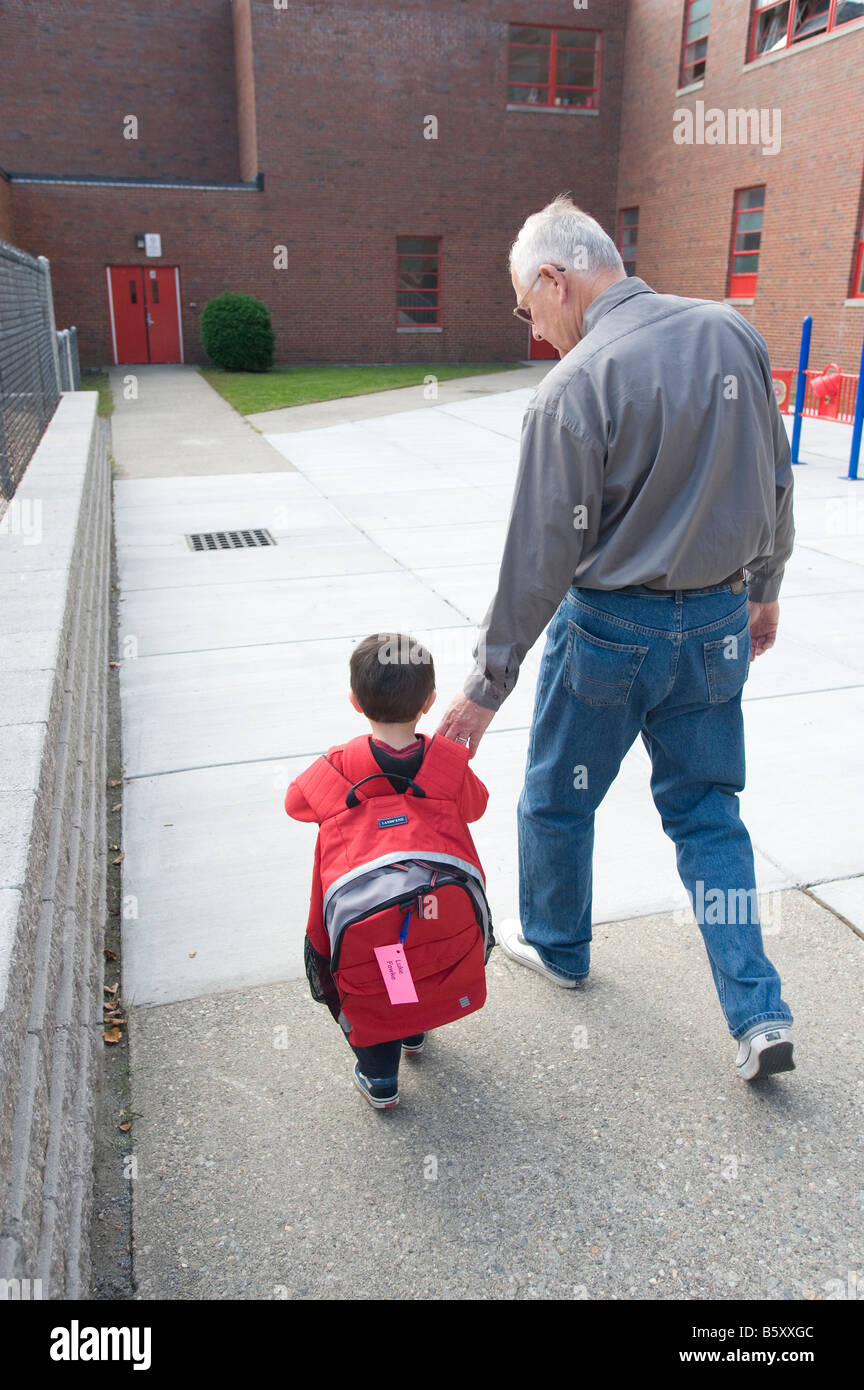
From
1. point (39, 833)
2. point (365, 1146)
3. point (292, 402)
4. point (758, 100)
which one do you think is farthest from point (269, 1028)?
point (758, 100)

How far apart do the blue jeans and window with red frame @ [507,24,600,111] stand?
25.6m

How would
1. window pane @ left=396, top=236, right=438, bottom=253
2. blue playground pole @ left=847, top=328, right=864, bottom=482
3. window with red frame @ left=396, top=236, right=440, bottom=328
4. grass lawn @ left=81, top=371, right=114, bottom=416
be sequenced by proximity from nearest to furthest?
1. blue playground pole @ left=847, top=328, right=864, bottom=482
2. grass lawn @ left=81, top=371, right=114, bottom=416
3. window pane @ left=396, top=236, right=438, bottom=253
4. window with red frame @ left=396, top=236, right=440, bottom=328

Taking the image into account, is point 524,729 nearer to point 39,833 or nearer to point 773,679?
point 773,679

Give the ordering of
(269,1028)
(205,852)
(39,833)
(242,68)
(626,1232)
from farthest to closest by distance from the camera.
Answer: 1. (242,68)
2. (205,852)
3. (269,1028)
4. (39,833)
5. (626,1232)

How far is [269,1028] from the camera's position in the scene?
273 cm

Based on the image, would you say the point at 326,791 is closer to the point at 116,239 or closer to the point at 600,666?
the point at 600,666

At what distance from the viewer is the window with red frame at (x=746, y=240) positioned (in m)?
19.9

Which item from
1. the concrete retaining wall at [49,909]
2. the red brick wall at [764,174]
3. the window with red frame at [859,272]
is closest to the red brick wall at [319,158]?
the red brick wall at [764,174]

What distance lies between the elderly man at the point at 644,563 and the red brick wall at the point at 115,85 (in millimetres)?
26508

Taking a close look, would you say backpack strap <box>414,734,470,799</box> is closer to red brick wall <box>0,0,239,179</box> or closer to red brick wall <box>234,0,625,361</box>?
red brick wall <box>234,0,625,361</box>

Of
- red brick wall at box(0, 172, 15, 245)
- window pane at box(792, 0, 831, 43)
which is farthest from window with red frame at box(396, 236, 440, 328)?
window pane at box(792, 0, 831, 43)

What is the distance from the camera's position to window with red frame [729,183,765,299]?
65.4 feet

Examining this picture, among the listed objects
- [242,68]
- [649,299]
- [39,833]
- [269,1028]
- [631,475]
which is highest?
[242,68]

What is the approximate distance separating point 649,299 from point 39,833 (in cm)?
178
